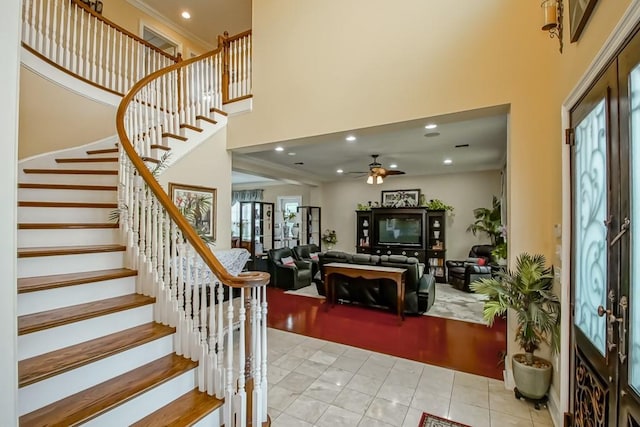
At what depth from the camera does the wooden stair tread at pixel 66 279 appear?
1.91m

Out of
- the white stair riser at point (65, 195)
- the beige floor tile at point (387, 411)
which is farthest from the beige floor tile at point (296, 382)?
the white stair riser at point (65, 195)

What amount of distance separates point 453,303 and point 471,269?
1123mm

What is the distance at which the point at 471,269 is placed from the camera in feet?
20.9

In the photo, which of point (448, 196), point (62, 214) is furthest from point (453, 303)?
point (62, 214)

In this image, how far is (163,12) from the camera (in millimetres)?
6082

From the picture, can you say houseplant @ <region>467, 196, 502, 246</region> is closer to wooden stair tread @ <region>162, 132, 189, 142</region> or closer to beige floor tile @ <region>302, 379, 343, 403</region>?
beige floor tile @ <region>302, 379, 343, 403</region>

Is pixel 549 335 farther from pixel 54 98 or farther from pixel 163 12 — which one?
pixel 163 12

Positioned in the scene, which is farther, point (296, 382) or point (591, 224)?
point (296, 382)

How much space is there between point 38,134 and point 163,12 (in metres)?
3.76

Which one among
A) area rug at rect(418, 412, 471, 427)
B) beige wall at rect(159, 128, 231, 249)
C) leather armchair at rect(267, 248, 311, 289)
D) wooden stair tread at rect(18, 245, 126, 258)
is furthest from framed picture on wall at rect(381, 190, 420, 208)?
wooden stair tread at rect(18, 245, 126, 258)

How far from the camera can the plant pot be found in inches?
96.4

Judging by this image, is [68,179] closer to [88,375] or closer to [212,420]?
[88,375]

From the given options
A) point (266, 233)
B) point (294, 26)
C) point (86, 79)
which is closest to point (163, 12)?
point (86, 79)

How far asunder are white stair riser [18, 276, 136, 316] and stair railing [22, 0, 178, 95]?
367 cm
